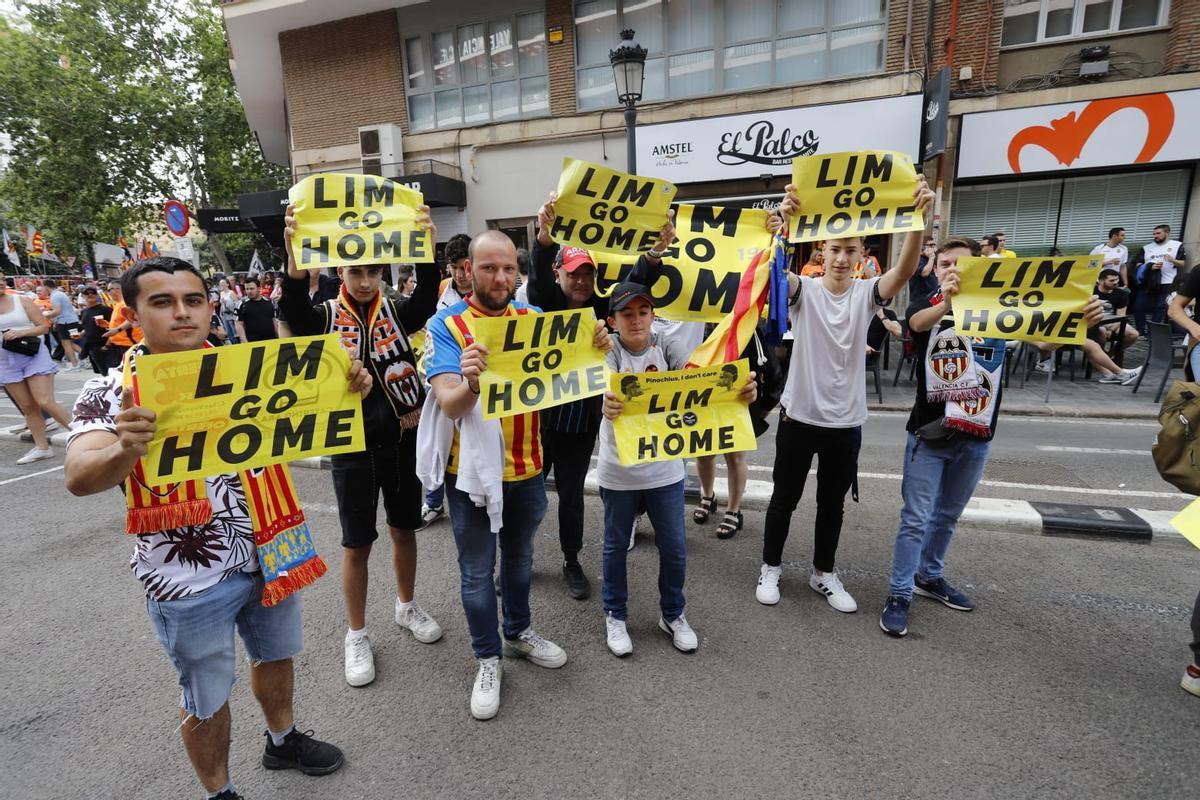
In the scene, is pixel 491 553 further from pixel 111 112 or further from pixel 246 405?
pixel 111 112

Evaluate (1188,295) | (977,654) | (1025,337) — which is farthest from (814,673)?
(1188,295)

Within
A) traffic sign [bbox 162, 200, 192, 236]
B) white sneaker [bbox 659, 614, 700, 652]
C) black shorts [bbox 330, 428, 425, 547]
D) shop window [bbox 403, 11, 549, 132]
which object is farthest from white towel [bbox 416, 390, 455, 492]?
shop window [bbox 403, 11, 549, 132]

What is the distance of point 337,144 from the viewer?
17875 millimetres

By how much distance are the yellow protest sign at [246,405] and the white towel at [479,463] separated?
0.46 metres

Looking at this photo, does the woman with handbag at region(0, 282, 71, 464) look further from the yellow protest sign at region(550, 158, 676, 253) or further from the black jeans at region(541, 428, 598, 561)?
the yellow protest sign at region(550, 158, 676, 253)

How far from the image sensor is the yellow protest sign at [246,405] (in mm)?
1814

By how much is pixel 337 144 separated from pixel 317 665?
18262 mm

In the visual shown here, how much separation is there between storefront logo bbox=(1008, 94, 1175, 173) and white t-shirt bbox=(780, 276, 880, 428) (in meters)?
13.0

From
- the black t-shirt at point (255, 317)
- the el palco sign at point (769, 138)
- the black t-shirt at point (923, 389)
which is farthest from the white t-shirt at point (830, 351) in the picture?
the el palco sign at point (769, 138)

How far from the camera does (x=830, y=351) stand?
3.33m

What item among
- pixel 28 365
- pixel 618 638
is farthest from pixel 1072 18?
pixel 28 365

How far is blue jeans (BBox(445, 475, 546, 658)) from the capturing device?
2.73m

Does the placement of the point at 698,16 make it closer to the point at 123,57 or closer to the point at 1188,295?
the point at 1188,295

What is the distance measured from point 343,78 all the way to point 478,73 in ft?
14.0
